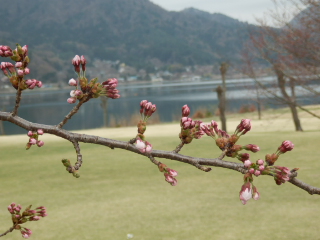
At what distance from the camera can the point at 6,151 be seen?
29.8 ft

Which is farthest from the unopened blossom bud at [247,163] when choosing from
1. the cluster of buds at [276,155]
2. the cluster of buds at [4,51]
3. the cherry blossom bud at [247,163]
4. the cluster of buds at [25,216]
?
the cluster of buds at [25,216]

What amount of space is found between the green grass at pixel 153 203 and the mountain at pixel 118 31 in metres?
103

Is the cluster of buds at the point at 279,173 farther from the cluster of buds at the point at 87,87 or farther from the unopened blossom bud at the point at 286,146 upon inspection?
the cluster of buds at the point at 87,87

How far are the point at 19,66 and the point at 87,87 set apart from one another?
149 millimetres

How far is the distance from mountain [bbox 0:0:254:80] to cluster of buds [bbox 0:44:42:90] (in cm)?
10796

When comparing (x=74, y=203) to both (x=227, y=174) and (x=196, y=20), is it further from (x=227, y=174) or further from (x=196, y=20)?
(x=196, y=20)

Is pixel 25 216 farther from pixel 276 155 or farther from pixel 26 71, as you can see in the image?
pixel 276 155

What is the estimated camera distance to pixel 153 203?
434cm

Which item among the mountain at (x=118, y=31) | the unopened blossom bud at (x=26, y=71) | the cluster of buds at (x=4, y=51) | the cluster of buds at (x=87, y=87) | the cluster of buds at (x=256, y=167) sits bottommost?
the cluster of buds at (x=256, y=167)

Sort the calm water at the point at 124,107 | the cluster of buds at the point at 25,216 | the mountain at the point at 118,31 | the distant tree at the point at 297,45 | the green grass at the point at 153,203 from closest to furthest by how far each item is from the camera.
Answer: the cluster of buds at the point at 25,216
the green grass at the point at 153,203
the distant tree at the point at 297,45
the calm water at the point at 124,107
the mountain at the point at 118,31

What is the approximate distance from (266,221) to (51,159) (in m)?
5.04

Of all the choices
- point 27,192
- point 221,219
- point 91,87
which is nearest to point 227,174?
point 221,219

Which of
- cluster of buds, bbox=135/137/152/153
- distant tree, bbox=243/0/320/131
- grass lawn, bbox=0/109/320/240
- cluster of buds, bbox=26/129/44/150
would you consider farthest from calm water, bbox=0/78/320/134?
cluster of buds, bbox=135/137/152/153

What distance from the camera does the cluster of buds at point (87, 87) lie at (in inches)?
35.5
